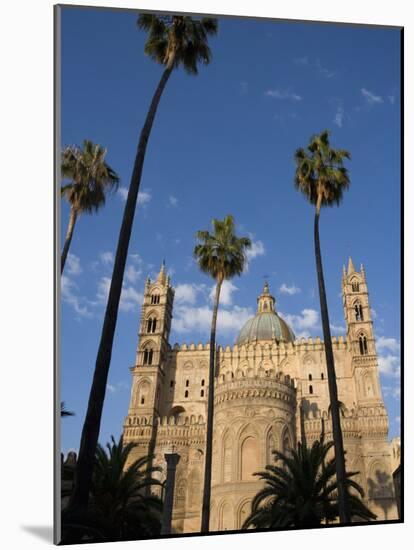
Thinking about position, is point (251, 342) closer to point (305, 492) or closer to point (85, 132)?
point (305, 492)

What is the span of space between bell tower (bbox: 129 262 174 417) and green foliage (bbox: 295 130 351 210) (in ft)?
58.1

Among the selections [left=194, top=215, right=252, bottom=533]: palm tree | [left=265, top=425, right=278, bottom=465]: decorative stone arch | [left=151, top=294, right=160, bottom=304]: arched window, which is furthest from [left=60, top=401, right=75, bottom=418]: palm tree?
[left=151, top=294, right=160, bottom=304]: arched window

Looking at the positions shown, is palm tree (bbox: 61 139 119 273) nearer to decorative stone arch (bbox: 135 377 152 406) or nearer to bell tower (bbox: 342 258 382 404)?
bell tower (bbox: 342 258 382 404)

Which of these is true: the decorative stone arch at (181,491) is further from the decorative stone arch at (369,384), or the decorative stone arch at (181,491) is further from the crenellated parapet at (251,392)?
the decorative stone arch at (369,384)

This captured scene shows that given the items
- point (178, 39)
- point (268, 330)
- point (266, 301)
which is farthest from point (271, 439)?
point (178, 39)

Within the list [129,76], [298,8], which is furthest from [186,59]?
[298,8]

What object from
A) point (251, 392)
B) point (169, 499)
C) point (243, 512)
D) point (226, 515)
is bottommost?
point (226, 515)

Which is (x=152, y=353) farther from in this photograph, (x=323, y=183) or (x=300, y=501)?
(x=300, y=501)

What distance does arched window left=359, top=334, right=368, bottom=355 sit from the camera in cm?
3631

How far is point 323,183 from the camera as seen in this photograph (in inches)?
776

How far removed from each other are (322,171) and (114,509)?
1200 cm

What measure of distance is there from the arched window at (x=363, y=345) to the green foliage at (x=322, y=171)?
18.5 m

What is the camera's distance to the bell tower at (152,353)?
37.3m

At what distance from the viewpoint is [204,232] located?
23.4 meters
